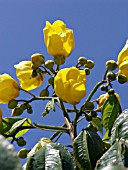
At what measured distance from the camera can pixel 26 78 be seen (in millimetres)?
1483

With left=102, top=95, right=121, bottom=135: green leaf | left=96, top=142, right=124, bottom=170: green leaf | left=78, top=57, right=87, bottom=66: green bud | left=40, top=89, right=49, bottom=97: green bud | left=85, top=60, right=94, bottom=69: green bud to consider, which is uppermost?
left=78, top=57, right=87, bottom=66: green bud

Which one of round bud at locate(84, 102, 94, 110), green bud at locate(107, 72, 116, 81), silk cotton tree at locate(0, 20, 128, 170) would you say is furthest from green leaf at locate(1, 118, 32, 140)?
green bud at locate(107, 72, 116, 81)

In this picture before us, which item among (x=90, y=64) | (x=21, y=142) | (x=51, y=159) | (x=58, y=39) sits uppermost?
(x=58, y=39)

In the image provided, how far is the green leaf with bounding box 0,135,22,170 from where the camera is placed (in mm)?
425

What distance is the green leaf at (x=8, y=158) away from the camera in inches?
16.7

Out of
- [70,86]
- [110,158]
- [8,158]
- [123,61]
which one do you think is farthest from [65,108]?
[8,158]

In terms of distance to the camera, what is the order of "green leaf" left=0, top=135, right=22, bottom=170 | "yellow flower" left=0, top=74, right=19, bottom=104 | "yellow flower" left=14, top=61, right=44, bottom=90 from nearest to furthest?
1. "green leaf" left=0, top=135, right=22, bottom=170
2. "yellow flower" left=0, top=74, right=19, bottom=104
3. "yellow flower" left=14, top=61, right=44, bottom=90

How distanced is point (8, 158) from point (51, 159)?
0.39 meters

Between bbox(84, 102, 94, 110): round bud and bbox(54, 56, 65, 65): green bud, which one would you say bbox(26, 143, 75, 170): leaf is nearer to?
bbox(84, 102, 94, 110): round bud

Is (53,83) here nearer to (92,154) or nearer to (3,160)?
(92,154)

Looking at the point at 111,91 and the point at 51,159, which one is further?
the point at 111,91

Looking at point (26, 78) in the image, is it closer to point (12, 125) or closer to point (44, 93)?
A: point (44, 93)

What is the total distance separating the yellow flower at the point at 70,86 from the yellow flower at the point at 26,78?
0.26 meters

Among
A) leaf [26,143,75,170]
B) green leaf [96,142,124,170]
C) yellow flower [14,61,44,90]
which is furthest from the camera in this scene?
yellow flower [14,61,44,90]
